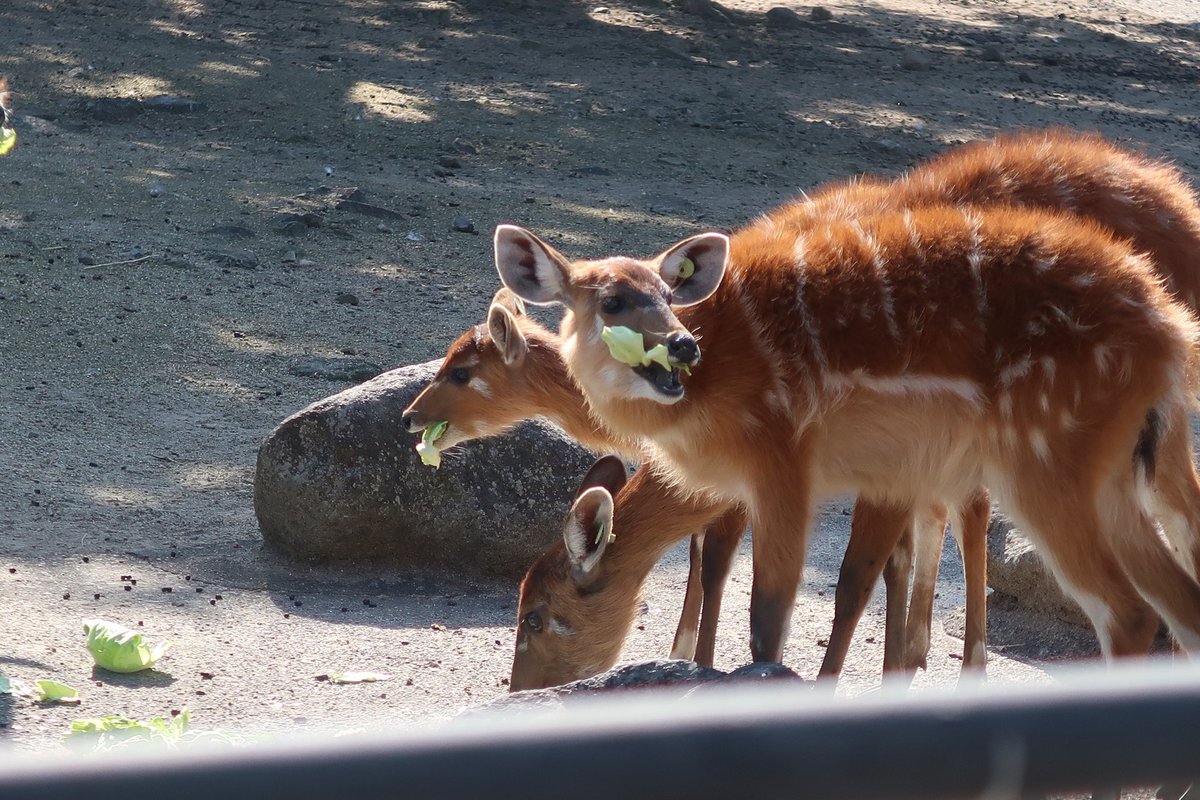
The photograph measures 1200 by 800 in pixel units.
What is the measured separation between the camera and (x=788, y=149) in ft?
41.9

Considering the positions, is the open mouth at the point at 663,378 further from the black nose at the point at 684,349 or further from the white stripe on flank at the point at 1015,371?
the white stripe on flank at the point at 1015,371

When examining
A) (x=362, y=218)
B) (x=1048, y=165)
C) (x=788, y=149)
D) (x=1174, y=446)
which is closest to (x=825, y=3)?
(x=788, y=149)

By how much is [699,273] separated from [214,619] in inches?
90.8

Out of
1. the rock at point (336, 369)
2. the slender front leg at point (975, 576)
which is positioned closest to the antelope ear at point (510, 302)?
the slender front leg at point (975, 576)

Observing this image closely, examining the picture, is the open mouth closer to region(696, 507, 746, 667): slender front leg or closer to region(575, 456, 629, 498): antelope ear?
region(696, 507, 746, 667): slender front leg

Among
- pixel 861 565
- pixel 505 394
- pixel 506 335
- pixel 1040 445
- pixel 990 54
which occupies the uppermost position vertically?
pixel 990 54

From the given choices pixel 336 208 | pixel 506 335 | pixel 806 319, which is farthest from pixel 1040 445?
pixel 336 208

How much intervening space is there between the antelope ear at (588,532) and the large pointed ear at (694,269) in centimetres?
71

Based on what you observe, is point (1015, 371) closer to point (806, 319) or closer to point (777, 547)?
point (806, 319)

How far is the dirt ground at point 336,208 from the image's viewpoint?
538 cm

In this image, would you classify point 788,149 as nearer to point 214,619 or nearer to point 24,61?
point 24,61

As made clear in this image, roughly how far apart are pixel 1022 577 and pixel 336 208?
6.24 metres

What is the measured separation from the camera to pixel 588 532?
15.8ft

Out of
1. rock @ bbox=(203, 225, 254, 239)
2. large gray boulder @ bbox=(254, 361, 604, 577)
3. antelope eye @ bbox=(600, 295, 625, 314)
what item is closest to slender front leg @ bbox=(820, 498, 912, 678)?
antelope eye @ bbox=(600, 295, 625, 314)
